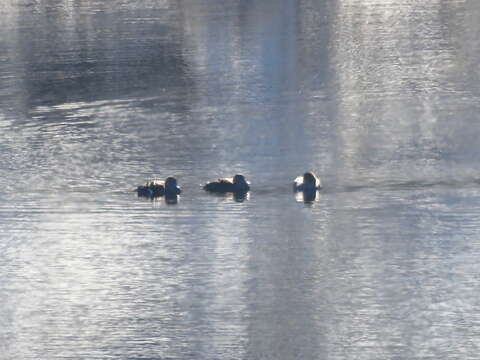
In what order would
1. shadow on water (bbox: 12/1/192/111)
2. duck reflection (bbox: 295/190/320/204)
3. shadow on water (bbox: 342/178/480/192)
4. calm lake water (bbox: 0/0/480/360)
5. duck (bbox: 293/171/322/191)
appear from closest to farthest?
calm lake water (bbox: 0/0/480/360)
duck reflection (bbox: 295/190/320/204)
duck (bbox: 293/171/322/191)
shadow on water (bbox: 342/178/480/192)
shadow on water (bbox: 12/1/192/111)

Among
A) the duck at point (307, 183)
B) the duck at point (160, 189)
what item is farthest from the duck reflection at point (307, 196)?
the duck at point (160, 189)

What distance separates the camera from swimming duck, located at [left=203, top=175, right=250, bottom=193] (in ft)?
96.6

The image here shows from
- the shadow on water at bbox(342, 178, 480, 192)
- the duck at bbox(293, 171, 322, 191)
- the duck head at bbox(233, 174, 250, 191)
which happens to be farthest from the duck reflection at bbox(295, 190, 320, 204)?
the duck head at bbox(233, 174, 250, 191)

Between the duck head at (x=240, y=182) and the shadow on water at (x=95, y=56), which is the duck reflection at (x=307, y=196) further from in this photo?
the shadow on water at (x=95, y=56)

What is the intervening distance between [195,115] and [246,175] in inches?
327

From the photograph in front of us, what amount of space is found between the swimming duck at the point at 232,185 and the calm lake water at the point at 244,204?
13.1 inches

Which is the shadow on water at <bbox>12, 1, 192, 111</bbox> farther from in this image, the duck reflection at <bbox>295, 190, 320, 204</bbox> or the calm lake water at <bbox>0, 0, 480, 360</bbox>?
the duck reflection at <bbox>295, 190, 320, 204</bbox>

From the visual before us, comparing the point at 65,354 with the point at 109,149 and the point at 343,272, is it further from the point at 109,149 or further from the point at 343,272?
the point at 109,149

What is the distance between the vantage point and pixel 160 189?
2945cm

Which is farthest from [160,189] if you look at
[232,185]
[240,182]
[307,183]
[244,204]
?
[307,183]

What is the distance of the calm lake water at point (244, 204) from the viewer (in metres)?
22.1

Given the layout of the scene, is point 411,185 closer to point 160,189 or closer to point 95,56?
point 160,189

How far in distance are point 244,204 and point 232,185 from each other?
2.39ft

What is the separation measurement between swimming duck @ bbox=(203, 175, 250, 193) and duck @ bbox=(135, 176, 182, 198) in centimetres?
78
